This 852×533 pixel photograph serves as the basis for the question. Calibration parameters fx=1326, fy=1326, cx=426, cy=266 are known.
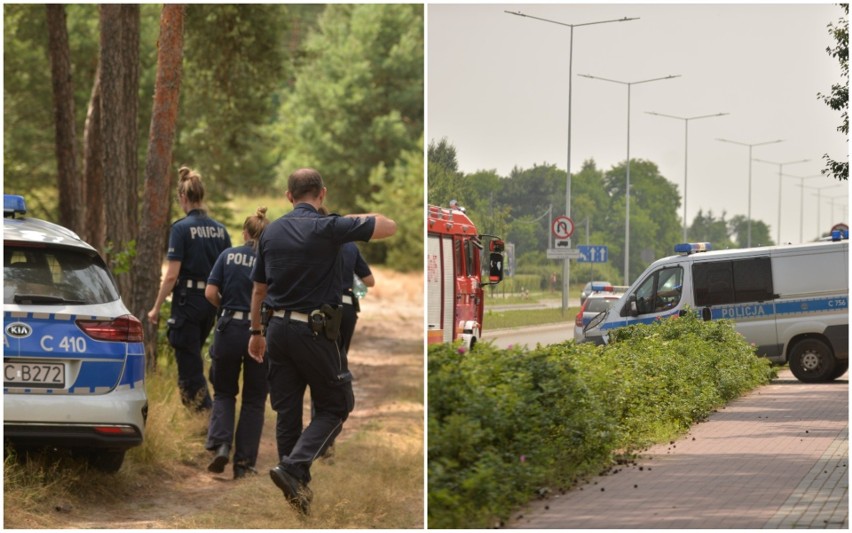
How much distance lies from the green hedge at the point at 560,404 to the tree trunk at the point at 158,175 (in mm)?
5424

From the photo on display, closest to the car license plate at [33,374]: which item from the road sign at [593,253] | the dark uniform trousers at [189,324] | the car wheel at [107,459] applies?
the car wheel at [107,459]

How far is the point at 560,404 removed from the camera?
8.65m

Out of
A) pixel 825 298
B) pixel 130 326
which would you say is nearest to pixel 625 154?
pixel 825 298

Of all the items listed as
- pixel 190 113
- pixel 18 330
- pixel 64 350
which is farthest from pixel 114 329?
pixel 190 113

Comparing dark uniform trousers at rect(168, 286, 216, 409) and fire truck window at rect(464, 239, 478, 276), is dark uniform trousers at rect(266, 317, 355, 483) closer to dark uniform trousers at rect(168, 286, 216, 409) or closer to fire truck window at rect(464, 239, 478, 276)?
fire truck window at rect(464, 239, 478, 276)

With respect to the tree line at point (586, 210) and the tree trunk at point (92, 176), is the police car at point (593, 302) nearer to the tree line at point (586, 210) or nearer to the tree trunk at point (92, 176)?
the tree line at point (586, 210)

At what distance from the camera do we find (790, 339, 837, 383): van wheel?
901cm

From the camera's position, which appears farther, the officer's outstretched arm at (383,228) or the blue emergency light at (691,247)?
the blue emergency light at (691,247)

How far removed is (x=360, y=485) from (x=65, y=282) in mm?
2514

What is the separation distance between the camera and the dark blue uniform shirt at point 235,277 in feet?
32.5

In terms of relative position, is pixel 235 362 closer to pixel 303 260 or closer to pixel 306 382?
pixel 306 382

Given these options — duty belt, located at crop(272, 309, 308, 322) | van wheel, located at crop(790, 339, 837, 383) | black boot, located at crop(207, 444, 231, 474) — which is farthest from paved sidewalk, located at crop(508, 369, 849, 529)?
black boot, located at crop(207, 444, 231, 474)

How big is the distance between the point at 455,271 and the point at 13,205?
3012 millimetres

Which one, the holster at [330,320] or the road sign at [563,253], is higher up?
the road sign at [563,253]
